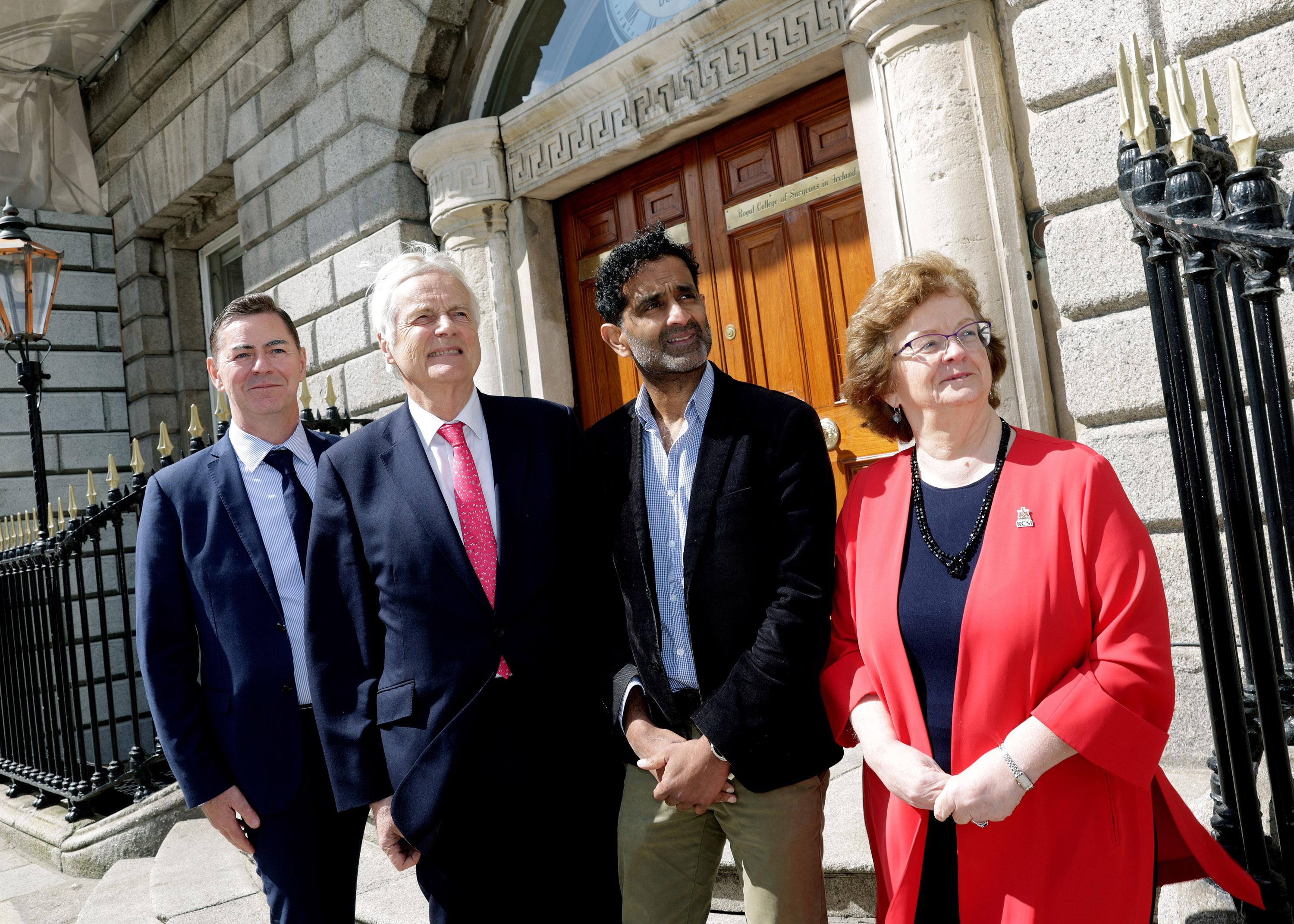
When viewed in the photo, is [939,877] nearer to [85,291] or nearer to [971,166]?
[971,166]

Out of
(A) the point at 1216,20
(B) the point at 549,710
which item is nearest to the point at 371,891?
(B) the point at 549,710

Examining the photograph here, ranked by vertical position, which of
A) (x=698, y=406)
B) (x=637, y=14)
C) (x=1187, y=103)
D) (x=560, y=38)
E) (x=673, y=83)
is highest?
(x=560, y=38)

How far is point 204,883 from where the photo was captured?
395 cm

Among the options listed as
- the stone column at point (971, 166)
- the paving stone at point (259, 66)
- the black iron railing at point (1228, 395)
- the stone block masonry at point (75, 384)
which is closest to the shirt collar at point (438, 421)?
the black iron railing at point (1228, 395)

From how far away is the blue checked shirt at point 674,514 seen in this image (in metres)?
2.00

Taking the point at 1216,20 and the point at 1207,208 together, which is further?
the point at 1216,20

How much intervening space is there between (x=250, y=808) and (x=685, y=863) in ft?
3.85

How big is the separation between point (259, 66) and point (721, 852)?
7018 millimetres

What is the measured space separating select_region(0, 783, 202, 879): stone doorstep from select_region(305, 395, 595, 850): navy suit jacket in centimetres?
355

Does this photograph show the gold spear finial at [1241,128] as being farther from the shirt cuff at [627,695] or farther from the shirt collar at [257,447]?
the shirt collar at [257,447]

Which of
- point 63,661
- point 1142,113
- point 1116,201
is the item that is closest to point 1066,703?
point 1142,113

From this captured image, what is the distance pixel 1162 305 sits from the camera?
1938 millimetres

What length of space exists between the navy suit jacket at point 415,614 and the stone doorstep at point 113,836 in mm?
3553

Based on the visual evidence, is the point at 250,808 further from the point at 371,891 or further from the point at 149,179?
the point at 149,179
